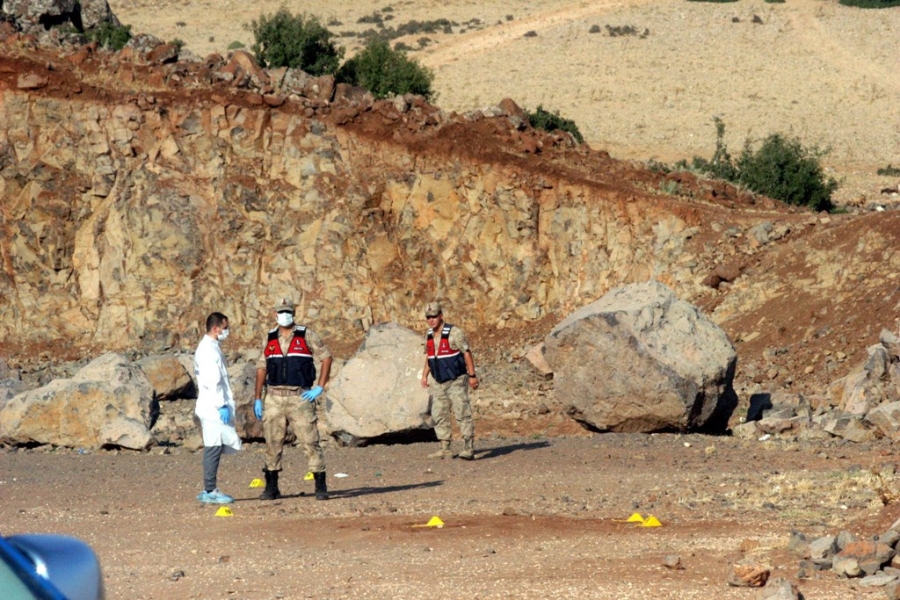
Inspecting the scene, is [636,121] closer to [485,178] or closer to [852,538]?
[485,178]

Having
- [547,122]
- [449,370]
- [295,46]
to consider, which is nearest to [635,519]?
[449,370]

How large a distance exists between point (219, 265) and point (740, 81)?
3589 cm

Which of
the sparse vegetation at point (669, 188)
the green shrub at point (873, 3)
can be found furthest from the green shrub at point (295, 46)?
the green shrub at point (873, 3)

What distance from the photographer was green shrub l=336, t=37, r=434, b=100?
36.0 meters

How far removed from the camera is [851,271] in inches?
889

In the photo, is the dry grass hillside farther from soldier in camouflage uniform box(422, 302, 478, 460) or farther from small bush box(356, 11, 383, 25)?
soldier in camouflage uniform box(422, 302, 478, 460)

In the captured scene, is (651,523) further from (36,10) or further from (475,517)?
(36,10)

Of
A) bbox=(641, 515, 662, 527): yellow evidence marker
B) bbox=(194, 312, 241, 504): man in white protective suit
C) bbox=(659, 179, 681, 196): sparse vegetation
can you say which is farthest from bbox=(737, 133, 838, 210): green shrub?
bbox=(641, 515, 662, 527): yellow evidence marker

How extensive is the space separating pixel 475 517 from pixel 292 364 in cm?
224

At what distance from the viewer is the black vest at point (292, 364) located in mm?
12203

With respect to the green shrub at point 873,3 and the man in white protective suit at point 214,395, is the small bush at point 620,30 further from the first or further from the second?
the man in white protective suit at point 214,395

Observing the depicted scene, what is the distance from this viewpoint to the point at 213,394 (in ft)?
39.6

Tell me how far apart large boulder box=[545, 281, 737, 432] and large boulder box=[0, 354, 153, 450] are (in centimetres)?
562

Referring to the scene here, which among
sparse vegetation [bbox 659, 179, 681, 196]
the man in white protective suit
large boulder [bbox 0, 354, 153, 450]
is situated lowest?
large boulder [bbox 0, 354, 153, 450]
